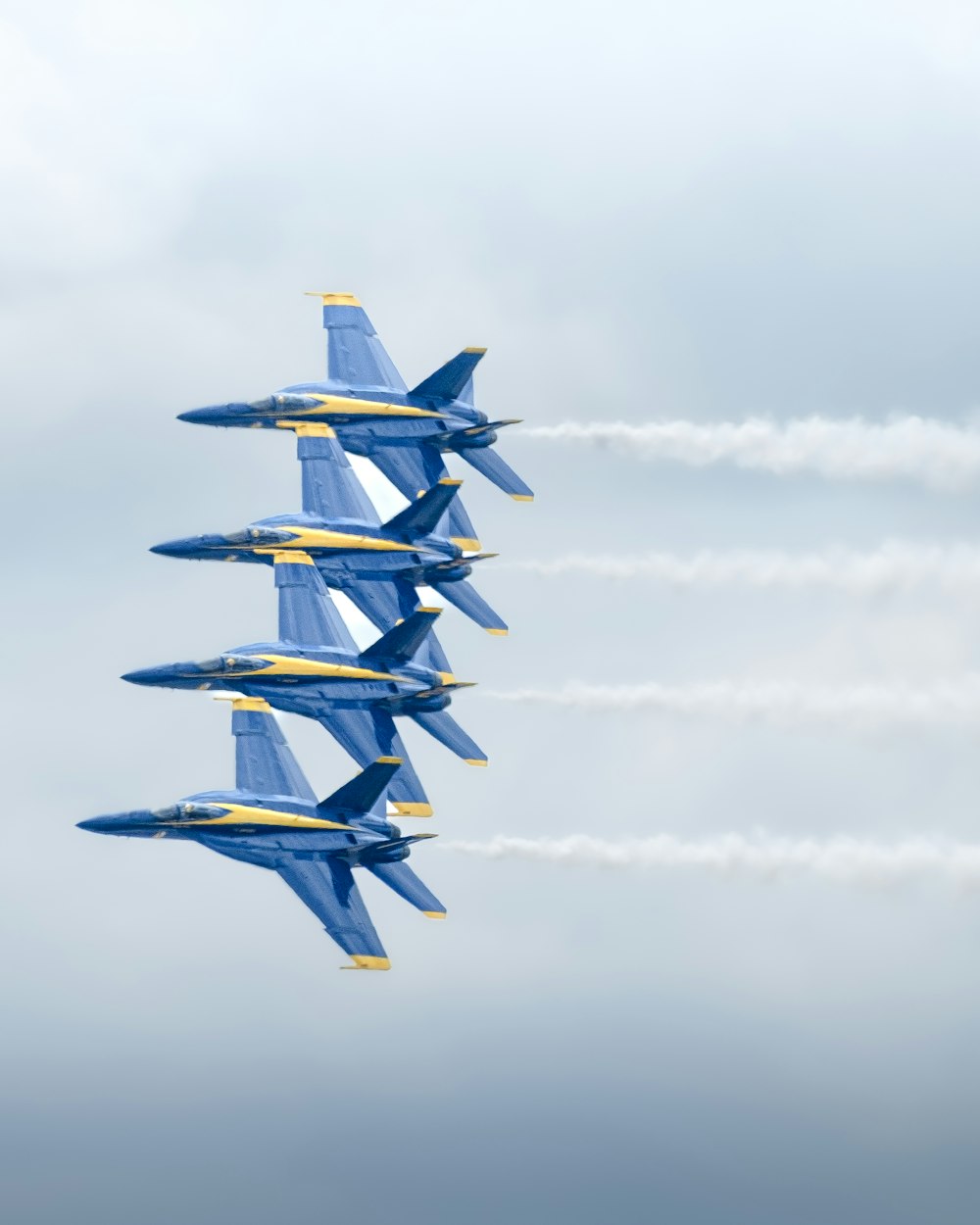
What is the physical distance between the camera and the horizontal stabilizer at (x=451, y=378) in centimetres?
12712

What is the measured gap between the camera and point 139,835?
119688 millimetres

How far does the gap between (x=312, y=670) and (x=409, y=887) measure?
10594 millimetres

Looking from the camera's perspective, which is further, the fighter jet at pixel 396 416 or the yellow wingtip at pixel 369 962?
the fighter jet at pixel 396 416

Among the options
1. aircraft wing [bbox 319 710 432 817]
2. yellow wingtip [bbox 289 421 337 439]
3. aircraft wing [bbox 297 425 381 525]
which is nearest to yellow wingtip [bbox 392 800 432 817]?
aircraft wing [bbox 319 710 432 817]

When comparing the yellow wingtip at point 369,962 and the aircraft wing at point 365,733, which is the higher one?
the aircraft wing at point 365,733

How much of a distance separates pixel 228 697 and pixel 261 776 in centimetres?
408

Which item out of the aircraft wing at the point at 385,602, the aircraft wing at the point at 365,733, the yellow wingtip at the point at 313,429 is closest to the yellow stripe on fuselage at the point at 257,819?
the aircraft wing at the point at 365,733

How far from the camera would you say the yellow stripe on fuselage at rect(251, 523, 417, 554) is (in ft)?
415

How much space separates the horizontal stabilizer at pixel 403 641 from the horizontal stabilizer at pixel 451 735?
14.2ft

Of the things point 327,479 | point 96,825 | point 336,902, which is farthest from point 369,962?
point 327,479

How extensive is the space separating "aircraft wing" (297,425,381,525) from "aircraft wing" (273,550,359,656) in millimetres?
3655

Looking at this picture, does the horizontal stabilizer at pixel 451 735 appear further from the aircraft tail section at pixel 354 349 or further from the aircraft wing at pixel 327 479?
the aircraft tail section at pixel 354 349

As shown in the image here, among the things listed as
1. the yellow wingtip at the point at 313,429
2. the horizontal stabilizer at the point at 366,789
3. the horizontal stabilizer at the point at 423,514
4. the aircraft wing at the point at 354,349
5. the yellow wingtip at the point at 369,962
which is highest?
the aircraft wing at the point at 354,349

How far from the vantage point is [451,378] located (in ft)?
420
